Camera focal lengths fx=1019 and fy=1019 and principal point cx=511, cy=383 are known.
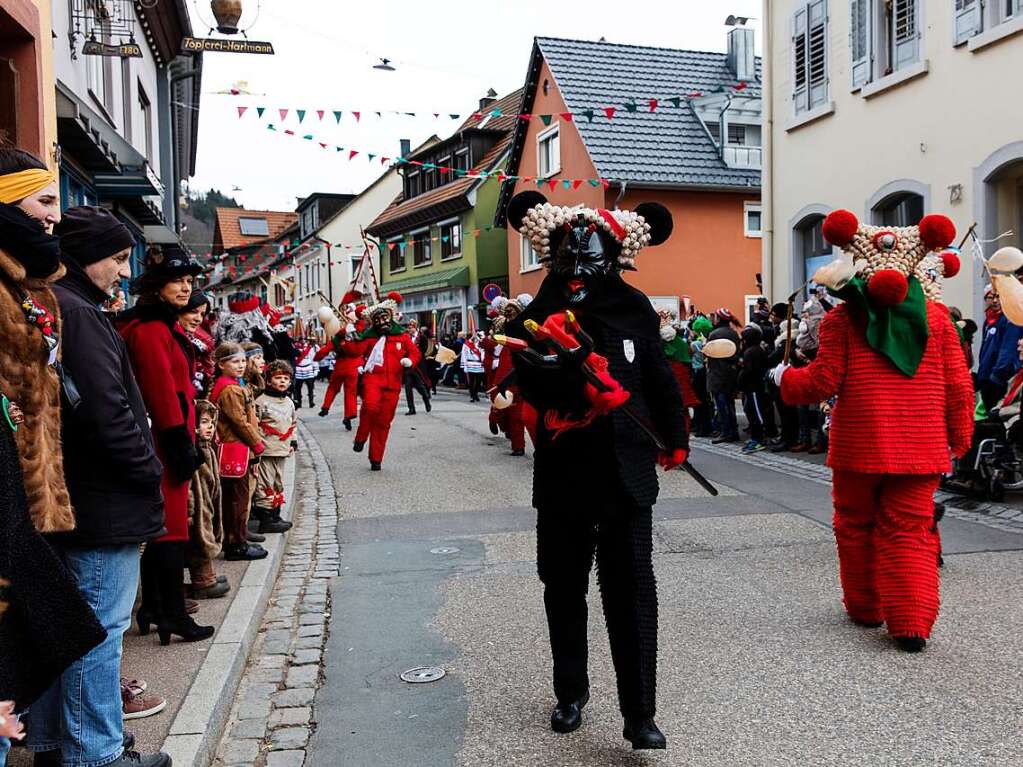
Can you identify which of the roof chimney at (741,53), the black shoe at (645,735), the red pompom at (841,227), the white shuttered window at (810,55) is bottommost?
the black shoe at (645,735)

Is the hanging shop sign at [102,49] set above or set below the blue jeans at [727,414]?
above

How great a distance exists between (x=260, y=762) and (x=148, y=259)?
7.86 ft

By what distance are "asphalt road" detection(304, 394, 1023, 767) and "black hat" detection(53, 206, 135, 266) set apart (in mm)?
2001

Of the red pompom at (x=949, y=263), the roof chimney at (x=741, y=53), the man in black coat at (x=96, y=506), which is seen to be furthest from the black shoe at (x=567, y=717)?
the roof chimney at (x=741, y=53)

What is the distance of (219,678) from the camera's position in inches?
170

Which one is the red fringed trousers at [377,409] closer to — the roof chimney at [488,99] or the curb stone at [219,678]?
the curb stone at [219,678]

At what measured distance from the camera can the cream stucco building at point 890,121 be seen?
1231cm

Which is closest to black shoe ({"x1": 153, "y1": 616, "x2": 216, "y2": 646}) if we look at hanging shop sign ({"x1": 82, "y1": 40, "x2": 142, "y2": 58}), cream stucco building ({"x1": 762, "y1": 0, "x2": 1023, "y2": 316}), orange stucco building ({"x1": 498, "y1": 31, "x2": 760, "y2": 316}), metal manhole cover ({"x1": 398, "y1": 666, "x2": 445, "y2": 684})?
metal manhole cover ({"x1": 398, "y1": 666, "x2": 445, "y2": 684})

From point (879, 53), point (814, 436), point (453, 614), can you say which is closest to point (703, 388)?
point (814, 436)

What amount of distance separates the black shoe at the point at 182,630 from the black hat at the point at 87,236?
2114 mm

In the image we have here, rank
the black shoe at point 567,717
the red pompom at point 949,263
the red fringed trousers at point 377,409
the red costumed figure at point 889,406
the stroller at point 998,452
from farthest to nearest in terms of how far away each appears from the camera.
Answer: the red fringed trousers at point 377,409 → the stroller at point 998,452 → the red pompom at point 949,263 → the red costumed figure at point 889,406 → the black shoe at point 567,717

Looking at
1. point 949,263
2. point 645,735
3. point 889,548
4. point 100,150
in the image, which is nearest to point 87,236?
point 645,735

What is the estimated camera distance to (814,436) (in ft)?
46.4

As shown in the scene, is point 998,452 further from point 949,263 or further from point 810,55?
point 810,55
